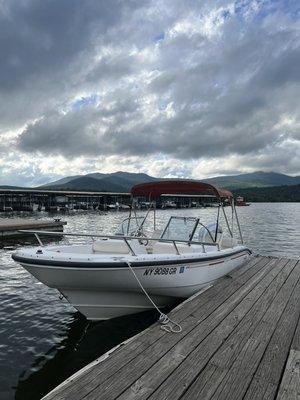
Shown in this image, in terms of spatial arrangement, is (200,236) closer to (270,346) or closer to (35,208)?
(270,346)

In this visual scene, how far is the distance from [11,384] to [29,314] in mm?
4028

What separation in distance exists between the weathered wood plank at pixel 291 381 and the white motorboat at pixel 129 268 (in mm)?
3798

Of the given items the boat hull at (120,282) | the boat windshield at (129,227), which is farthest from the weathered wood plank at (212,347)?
the boat windshield at (129,227)

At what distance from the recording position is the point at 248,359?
5734 millimetres

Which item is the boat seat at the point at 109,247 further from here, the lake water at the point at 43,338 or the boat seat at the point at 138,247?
the lake water at the point at 43,338

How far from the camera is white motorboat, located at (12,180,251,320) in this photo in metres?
8.00

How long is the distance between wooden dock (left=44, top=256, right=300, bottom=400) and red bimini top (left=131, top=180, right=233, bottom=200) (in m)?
4.00

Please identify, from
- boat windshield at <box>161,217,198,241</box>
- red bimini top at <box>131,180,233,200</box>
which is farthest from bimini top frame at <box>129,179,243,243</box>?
boat windshield at <box>161,217,198,241</box>

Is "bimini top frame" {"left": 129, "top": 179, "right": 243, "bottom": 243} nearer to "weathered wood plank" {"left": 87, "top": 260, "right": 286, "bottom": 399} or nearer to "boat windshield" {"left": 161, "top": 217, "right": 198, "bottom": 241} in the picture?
"boat windshield" {"left": 161, "top": 217, "right": 198, "bottom": 241}

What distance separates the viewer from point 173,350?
19.8 ft

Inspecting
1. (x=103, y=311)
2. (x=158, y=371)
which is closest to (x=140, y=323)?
(x=103, y=311)

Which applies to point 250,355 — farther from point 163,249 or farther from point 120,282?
point 163,249

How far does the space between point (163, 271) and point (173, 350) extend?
9.61ft

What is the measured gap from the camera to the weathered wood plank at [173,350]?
4836mm
